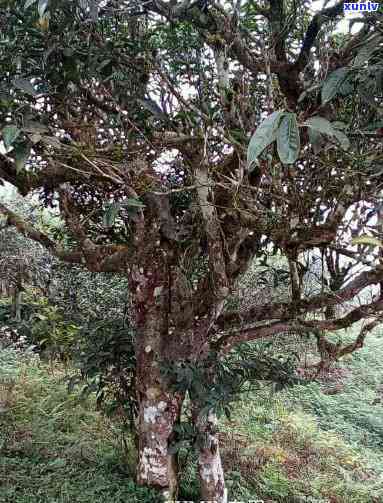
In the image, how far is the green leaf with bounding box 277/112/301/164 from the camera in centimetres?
64

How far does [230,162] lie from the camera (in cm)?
171

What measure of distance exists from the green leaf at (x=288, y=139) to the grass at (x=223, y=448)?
69.5 inches

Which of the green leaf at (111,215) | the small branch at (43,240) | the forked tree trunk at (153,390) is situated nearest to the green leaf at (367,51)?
the green leaf at (111,215)

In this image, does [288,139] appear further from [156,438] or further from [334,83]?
[156,438]

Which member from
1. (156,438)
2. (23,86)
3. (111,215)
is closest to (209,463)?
(156,438)

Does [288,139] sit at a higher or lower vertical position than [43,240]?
lower

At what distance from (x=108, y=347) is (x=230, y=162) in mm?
1129

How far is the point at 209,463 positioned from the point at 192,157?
1.44 metres

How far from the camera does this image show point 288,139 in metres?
0.65

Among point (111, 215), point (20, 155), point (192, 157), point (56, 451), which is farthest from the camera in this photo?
point (56, 451)

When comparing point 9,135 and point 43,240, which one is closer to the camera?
point 9,135

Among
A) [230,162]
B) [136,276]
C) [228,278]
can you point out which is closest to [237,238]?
[228,278]

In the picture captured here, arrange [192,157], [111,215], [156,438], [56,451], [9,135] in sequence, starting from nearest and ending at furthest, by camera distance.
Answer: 1. [9,135]
2. [111,215]
3. [192,157]
4. [156,438]
5. [56,451]

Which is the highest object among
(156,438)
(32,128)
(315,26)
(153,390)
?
(315,26)
